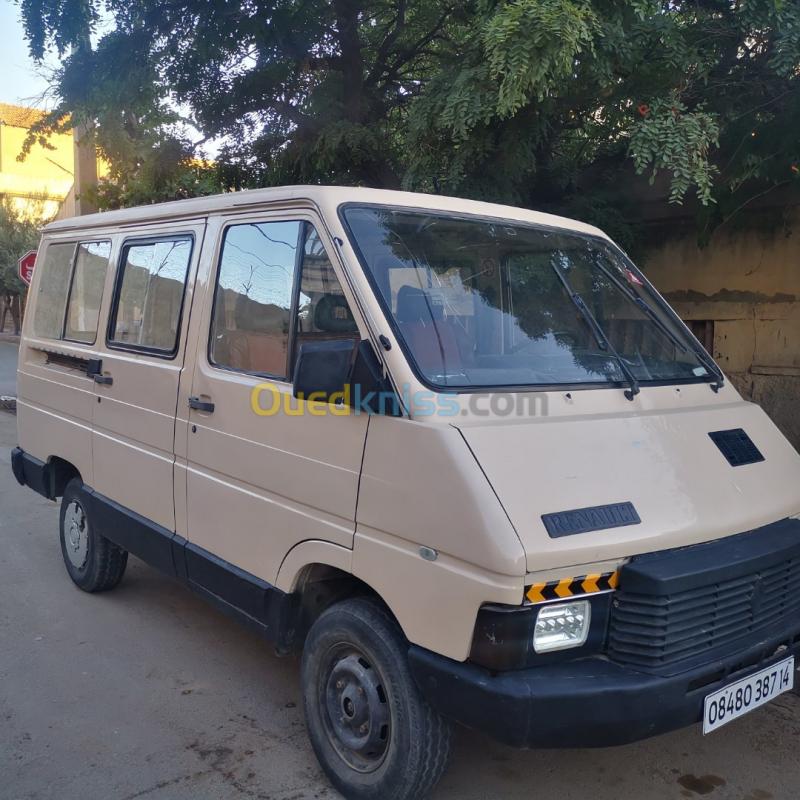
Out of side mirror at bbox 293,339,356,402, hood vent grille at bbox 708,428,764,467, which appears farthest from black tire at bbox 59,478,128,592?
hood vent grille at bbox 708,428,764,467

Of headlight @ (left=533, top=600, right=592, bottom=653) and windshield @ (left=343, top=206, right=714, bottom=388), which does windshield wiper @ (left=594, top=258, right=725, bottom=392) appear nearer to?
windshield @ (left=343, top=206, right=714, bottom=388)

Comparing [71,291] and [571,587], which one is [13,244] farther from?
[571,587]

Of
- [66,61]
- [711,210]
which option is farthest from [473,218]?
[66,61]

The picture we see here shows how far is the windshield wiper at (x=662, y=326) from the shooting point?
3777mm

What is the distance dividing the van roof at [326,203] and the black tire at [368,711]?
157cm

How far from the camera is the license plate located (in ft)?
8.87

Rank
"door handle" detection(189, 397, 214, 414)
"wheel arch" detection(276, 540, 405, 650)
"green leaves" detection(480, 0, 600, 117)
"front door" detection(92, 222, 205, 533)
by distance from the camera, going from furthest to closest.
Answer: "green leaves" detection(480, 0, 600, 117) < "front door" detection(92, 222, 205, 533) < "door handle" detection(189, 397, 214, 414) < "wheel arch" detection(276, 540, 405, 650)

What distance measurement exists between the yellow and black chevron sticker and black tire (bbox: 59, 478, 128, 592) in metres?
3.29

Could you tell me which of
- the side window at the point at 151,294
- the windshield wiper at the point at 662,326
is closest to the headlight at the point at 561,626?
the windshield wiper at the point at 662,326

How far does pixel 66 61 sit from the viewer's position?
7.94 metres

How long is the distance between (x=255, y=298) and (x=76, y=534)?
264 cm

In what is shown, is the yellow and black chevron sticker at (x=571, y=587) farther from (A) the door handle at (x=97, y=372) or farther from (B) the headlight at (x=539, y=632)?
(A) the door handle at (x=97, y=372)

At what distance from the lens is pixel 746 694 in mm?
2830

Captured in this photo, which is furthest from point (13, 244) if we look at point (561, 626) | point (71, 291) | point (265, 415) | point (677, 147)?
point (561, 626)
